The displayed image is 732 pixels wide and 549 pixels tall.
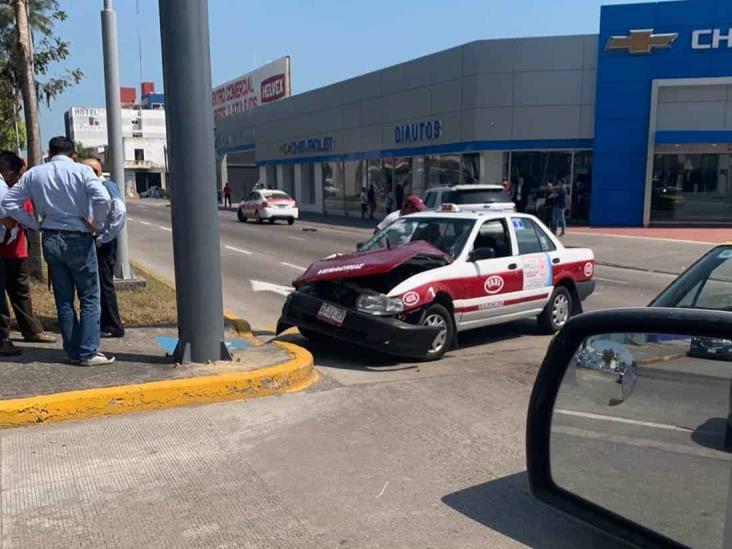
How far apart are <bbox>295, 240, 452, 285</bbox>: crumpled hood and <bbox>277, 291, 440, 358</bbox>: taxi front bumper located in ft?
1.04

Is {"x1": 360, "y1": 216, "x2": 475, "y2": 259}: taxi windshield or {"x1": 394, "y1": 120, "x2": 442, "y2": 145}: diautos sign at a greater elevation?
{"x1": 394, "y1": 120, "x2": 442, "y2": 145}: diautos sign

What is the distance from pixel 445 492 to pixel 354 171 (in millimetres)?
33718

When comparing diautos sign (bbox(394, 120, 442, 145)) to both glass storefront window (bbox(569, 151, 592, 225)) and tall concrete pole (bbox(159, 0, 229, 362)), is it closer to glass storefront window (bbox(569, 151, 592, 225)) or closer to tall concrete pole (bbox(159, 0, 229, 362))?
glass storefront window (bbox(569, 151, 592, 225))

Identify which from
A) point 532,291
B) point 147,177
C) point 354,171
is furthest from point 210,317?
point 147,177

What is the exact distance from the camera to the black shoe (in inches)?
239

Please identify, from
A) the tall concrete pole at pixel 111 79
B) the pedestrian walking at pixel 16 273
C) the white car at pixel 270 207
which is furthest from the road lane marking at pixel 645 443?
the white car at pixel 270 207

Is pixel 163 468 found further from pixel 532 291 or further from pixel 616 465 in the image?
pixel 532 291

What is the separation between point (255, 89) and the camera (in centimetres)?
5825

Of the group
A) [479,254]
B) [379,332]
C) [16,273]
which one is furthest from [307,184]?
[379,332]

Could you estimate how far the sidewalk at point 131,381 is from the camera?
4.99 m

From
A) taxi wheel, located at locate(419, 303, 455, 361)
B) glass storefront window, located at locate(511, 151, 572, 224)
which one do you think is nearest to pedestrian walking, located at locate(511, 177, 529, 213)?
glass storefront window, located at locate(511, 151, 572, 224)

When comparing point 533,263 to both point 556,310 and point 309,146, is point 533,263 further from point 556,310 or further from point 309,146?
point 309,146

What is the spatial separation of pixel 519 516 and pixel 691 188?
81.0 feet

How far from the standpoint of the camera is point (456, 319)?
7.29m
